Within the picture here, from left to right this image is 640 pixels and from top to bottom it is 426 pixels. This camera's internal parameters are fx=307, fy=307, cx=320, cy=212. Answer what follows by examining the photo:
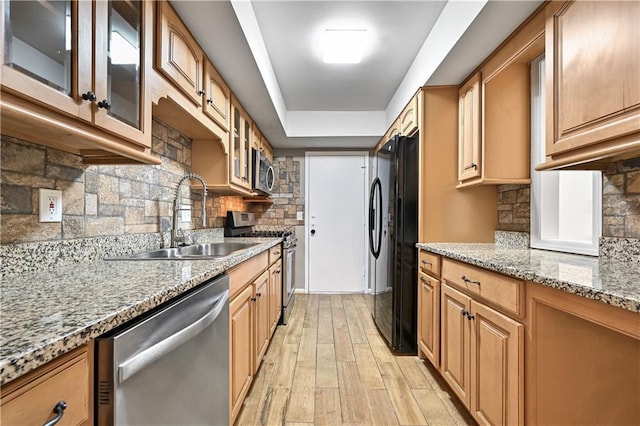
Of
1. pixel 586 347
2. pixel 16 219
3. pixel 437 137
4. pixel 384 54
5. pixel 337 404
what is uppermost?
pixel 384 54

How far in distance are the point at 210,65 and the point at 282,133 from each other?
1765mm

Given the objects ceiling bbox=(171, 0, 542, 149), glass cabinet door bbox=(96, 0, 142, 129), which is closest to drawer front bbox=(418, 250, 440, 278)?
ceiling bbox=(171, 0, 542, 149)

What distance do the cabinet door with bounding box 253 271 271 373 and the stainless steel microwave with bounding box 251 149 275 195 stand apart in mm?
1211

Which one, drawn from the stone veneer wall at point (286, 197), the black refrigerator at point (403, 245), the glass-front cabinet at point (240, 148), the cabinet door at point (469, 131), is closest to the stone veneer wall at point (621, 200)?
the cabinet door at point (469, 131)

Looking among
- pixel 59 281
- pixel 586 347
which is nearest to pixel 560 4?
pixel 586 347

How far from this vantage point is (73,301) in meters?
0.70

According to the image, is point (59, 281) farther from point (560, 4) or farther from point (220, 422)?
point (560, 4)

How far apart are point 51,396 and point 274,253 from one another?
7.32 feet

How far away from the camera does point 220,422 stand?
1.26 metres

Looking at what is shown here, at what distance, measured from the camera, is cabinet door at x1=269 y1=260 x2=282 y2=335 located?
252 centimetres

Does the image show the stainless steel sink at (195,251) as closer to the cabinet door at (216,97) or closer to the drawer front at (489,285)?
the cabinet door at (216,97)

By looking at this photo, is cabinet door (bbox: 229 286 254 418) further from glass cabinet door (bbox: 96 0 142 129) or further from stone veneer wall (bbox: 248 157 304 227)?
stone veneer wall (bbox: 248 157 304 227)

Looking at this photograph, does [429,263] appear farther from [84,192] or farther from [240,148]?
[84,192]

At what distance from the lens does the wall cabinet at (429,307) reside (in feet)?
6.61
